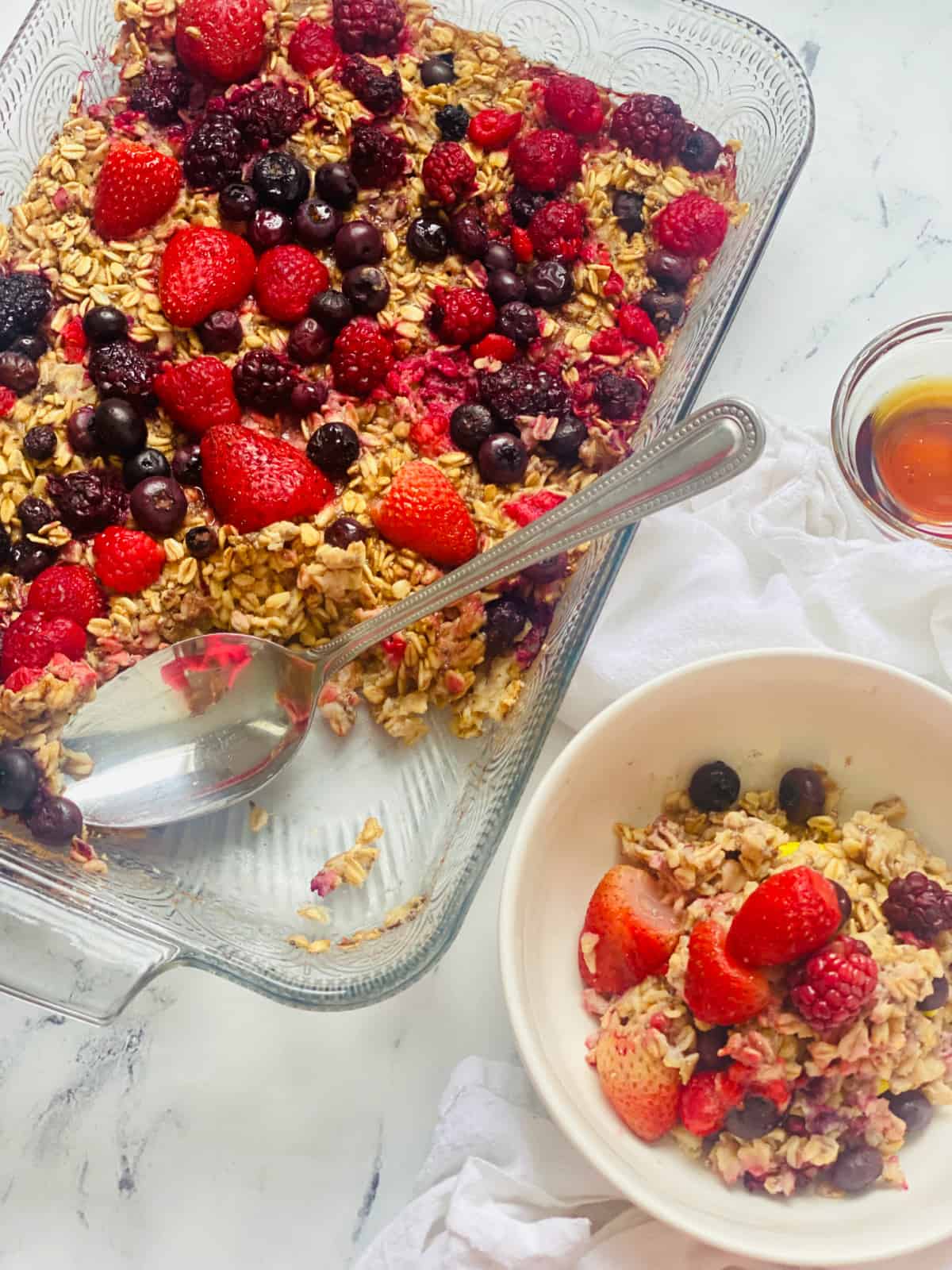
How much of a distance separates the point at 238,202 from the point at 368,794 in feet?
2.81

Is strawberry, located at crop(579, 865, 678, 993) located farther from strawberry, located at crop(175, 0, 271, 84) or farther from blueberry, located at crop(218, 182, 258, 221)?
strawberry, located at crop(175, 0, 271, 84)

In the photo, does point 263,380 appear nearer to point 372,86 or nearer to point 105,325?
point 105,325

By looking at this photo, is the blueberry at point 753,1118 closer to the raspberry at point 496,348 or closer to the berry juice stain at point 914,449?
the berry juice stain at point 914,449

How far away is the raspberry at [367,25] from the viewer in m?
1.85

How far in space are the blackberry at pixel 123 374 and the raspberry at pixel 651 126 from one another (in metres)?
0.78

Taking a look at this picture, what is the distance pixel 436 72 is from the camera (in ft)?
6.14

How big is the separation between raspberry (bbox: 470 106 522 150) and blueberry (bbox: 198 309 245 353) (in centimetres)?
45

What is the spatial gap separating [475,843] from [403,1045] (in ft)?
1.15

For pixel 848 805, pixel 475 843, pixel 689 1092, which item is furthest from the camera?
pixel 848 805

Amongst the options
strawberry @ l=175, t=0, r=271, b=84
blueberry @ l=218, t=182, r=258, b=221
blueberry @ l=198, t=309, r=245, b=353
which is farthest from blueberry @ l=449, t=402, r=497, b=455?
strawberry @ l=175, t=0, r=271, b=84

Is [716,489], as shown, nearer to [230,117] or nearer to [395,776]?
[395,776]

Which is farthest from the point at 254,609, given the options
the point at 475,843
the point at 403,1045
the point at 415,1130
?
the point at 415,1130

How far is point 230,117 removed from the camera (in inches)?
71.4

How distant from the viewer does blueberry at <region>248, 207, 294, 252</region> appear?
5.89 feet
